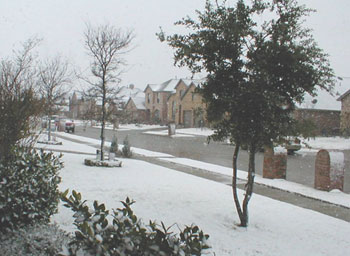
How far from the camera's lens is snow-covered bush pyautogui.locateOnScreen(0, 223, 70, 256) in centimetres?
403

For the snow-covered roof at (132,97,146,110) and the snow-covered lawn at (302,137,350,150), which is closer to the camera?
the snow-covered lawn at (302,137,350,150)

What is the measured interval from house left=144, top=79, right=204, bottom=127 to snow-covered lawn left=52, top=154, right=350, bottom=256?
3725 centimetres

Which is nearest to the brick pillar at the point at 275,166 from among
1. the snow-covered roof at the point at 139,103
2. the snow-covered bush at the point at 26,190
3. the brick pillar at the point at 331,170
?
the brick pillar at the point at 331,170

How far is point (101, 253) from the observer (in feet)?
8.63

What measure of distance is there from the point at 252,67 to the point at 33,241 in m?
4.16

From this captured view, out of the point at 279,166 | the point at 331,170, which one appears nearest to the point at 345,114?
the point at 279,166

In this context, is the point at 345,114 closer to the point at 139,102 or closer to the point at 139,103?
the point at 139,103

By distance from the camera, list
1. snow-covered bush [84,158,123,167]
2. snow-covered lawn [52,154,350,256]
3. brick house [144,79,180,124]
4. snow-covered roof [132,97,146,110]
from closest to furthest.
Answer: snow-covered lawn [52,154,350,256] < snow-covered bush [84,158,123,167] < brick house [144,79,180,124] < snow-covered roof [132,97,146,110]

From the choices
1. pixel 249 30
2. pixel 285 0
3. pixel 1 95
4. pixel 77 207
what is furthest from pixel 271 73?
pixel 1 95

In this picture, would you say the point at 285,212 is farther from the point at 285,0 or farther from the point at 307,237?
the point at 285,0

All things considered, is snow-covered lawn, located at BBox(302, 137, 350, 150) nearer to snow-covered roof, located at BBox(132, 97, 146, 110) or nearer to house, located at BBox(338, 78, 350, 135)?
house, located at BBox(338, 78, 350, 135)

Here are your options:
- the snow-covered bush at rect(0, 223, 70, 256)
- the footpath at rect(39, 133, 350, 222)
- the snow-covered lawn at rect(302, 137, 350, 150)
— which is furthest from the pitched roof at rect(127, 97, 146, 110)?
the snow-covered bush at rect(0, 223, 70, 256)

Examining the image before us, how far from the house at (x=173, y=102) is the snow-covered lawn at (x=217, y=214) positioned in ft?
122

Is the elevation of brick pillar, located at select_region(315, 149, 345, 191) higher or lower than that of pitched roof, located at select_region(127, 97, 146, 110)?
lower
